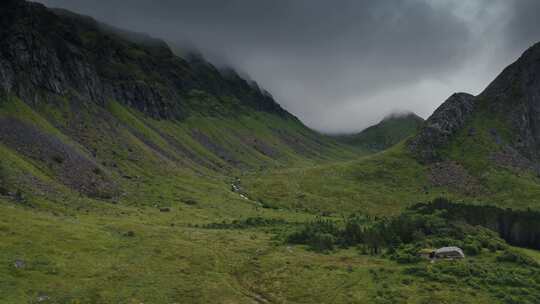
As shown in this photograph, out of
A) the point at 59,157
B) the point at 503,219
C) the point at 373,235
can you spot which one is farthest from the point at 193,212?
the point at 503,219

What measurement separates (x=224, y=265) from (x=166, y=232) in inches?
842

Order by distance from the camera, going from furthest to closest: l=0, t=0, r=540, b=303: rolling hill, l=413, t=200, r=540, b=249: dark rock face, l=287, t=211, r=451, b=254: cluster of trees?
l=413, t=200, r=540, b=249: dark rock face < l=287, t=211, r=451, b=254: cluster of trees < l=0, t=0, r=540, b=303: rolling hill

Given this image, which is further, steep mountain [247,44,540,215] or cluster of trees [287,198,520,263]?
steep mountain [247,44,540,215]

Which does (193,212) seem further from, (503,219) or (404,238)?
(503,219)

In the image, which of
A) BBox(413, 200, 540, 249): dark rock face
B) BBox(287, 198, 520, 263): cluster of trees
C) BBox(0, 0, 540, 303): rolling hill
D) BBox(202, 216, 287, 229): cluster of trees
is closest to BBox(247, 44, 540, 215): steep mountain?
BBox(0, 0, 540, 303): rolling hill

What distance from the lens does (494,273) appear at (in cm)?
5622

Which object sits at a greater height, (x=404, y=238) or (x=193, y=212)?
(x=404, y=238)

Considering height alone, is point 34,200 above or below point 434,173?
below

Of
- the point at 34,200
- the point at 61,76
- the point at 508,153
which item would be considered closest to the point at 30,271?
the point at 34,200

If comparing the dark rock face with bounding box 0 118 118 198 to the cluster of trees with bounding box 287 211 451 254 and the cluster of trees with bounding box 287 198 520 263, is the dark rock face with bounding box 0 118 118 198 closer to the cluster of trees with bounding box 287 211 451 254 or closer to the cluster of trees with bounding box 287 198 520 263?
the cluster of trees with bounding box 287 211 451 254

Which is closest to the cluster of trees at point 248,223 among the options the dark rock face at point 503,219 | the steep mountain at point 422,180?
the steep mountain at point 422,180

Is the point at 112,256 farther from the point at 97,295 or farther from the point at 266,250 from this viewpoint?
the point at 266,250

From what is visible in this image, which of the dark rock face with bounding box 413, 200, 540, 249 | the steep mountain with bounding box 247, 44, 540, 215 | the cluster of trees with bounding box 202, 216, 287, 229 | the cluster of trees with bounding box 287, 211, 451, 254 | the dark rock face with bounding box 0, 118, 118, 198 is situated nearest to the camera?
the cluster of trees with bounding box 287, 211, 451, 254

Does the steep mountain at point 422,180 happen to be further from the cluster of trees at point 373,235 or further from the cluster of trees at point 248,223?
the cluster of trees at point 373,235
